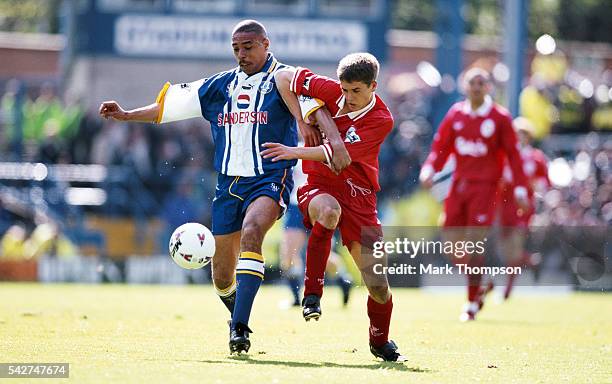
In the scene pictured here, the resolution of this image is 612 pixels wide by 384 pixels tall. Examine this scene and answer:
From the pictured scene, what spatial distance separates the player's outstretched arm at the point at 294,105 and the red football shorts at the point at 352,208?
291 millimetres

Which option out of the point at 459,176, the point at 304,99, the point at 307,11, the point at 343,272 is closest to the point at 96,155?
the point at 307,11

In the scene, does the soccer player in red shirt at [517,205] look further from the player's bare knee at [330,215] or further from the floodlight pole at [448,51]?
the player's bare knee at [330,215]

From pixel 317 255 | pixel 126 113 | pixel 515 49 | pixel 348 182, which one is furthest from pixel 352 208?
pixel 515 49

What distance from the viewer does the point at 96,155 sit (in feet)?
73.5

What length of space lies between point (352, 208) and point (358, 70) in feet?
3.15

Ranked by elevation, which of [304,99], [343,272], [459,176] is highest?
[304,99]

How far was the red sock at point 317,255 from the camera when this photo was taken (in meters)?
8.31

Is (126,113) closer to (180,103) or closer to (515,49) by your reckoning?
(180,103)

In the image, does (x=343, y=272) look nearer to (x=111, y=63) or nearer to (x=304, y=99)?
(x=304, y=99)

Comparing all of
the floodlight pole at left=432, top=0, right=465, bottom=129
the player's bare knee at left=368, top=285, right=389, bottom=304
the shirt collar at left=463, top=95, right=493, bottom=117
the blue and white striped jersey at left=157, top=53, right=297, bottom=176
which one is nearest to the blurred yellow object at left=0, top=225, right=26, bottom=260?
the floodlight pole at left=432, top=0, right=465, bottom=129

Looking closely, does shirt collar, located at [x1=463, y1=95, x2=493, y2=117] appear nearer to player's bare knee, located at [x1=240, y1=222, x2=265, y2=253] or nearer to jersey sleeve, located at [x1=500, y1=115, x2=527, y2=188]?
jersey sleeve, located at [x1=500, y1=115, x2=527, y2=188]

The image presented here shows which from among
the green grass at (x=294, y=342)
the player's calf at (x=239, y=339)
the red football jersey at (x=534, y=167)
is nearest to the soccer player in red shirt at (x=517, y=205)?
the red football jersey at (x=534, y=167)

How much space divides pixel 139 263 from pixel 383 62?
7896 mm

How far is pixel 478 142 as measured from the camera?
13.4 metres
